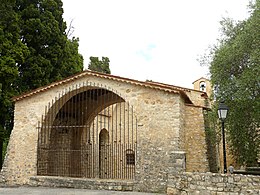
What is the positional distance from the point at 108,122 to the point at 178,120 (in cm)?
980

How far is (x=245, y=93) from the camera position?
12.1m

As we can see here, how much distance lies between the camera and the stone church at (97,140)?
12.4 meters

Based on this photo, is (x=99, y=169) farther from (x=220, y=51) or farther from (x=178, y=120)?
(x=220, y=51)

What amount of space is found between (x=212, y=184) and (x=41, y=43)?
43.6ft

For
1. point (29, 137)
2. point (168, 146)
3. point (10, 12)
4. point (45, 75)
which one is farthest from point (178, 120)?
point (10, 12)

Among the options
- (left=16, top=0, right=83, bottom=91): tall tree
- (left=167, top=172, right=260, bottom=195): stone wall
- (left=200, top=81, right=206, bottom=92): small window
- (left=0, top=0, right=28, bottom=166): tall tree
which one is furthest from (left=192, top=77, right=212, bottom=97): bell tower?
(left=167, top=172, right=260, bottom=195): stone wall

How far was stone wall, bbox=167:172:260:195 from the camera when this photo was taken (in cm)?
905

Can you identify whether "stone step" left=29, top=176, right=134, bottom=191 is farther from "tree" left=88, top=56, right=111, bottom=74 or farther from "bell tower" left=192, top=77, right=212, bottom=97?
"tree" left=88, top=56, right=111, bottom=74

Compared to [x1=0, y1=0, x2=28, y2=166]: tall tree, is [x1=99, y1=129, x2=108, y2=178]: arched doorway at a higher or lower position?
lower

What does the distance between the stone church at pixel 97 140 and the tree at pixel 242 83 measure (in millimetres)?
1433

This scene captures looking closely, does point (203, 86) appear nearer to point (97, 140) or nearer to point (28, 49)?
point (97, 140)

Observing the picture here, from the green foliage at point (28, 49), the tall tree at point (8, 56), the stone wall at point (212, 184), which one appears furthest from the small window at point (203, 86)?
the stone wall at point (212, 184)

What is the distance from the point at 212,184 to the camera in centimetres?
966

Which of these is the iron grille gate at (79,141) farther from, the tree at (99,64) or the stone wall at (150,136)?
the tree at (99,64)
